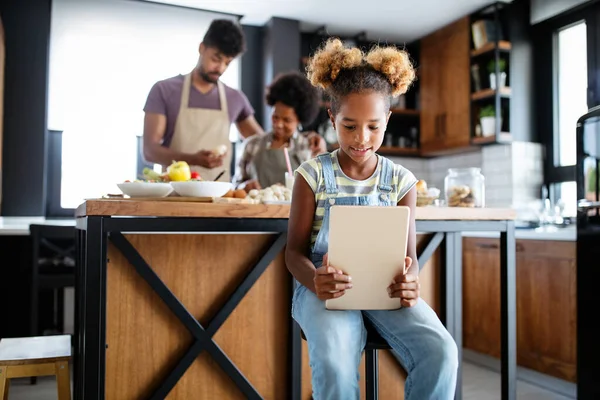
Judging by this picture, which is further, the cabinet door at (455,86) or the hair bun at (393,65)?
the cabinet door at (455,86)

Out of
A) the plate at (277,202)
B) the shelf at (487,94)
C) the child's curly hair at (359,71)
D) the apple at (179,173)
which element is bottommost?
the plate at (277,202)

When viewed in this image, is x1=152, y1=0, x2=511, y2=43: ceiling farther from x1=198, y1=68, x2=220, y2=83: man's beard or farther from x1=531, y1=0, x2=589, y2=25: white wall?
x1=198, y1=68, x2=220, y2=83: man's beard

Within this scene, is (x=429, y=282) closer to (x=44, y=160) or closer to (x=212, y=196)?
(x=212, y=196)

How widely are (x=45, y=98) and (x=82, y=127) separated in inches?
12.5

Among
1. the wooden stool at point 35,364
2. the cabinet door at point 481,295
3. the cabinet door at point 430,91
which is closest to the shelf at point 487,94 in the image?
the cabinet door at point 430,91

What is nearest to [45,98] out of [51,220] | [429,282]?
[51,220]

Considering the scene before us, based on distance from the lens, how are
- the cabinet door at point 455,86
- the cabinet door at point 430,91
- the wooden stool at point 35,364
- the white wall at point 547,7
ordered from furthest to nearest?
1. the cabinet door at point 430,91
2. the cabinet door at point 455,86
3. the white wall at point 547,7
4. the wooden stool at point 35,364

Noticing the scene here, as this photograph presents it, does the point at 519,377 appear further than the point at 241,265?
Yes

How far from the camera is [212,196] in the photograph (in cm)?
185

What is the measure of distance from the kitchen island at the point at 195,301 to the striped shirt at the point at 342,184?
1.29 feet

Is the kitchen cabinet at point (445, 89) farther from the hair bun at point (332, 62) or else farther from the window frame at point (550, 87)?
the hair bun at point (332, 62)

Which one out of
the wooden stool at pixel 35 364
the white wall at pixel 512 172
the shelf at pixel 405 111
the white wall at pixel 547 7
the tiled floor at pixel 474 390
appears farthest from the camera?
the shelf at pixel 405 111

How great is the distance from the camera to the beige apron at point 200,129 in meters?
3.06

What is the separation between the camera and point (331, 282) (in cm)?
122
